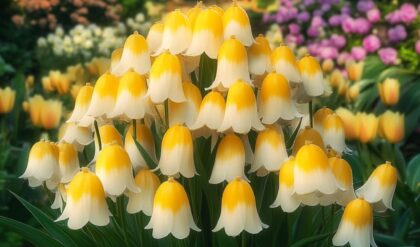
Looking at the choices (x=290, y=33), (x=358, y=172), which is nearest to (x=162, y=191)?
(x=358, y=172)

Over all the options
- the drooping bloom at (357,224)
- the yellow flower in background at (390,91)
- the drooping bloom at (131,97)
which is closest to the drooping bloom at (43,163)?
the drooping bloom at (131,97)

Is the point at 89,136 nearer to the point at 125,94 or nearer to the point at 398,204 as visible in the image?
the point at 125,94

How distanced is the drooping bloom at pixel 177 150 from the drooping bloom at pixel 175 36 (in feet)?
0.77

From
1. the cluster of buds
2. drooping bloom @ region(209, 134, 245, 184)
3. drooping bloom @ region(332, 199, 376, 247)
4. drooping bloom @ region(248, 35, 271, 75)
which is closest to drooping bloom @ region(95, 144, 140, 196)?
the cluster of buds

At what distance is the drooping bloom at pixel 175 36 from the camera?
2.06 metres

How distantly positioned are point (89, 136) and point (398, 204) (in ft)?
6.22

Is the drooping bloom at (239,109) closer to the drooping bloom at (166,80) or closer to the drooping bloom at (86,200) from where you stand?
the drooping bloom at (166,80)

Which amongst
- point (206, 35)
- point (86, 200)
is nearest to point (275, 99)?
point (206, 35)

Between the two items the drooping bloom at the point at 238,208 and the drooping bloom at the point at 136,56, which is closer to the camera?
the drooping bloom at the point at 238,208

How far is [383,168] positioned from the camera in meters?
2.02

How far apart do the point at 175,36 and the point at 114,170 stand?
0.41 metres

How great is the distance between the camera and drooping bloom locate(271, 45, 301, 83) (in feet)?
6.94

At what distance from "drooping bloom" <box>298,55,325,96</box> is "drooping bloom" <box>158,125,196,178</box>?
0.42 metres

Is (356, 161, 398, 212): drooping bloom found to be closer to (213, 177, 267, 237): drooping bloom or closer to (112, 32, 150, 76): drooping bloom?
(213, 177, 267, 237): drooping bloom
